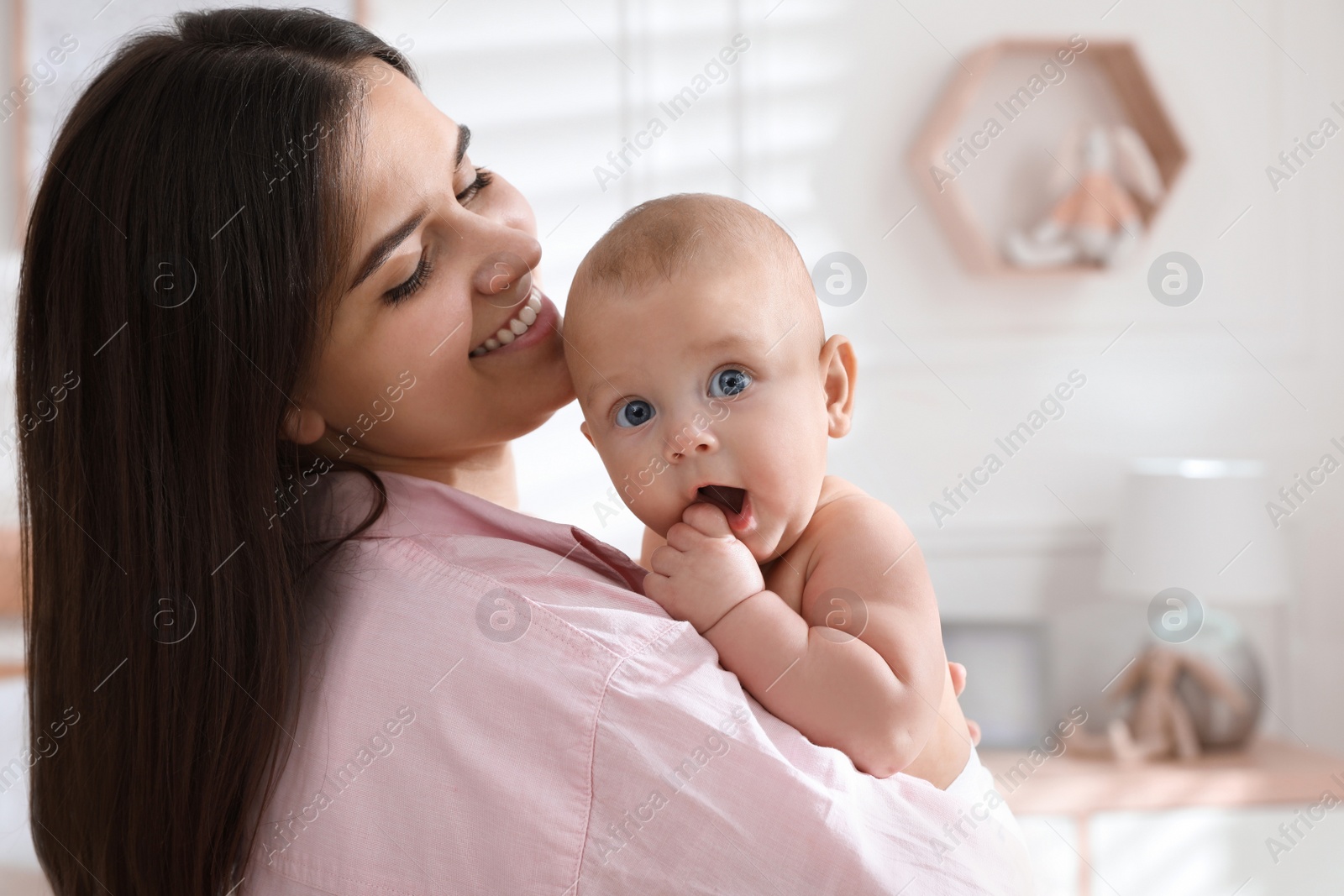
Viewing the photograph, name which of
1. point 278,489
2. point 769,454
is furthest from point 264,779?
point 769,454

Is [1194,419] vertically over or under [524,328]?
under

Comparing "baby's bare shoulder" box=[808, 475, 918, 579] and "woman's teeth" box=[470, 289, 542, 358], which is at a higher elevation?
"woman's teeth" box=[470, 289, 542, 358]

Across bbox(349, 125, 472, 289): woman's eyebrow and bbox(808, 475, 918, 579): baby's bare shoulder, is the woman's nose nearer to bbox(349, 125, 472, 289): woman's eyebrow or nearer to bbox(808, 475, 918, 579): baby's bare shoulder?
bbox(349, 125, 472, 289): woman's eyebrow

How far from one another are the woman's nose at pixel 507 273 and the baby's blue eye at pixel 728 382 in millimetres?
212

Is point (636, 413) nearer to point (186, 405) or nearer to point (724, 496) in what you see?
point (724, 496)

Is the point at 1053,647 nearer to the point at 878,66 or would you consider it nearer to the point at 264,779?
the point at 878,66

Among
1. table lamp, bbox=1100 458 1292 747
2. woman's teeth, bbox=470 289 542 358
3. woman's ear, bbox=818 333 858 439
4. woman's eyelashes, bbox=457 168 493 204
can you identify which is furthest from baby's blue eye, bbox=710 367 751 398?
table lamp, bbox=1100 458 1292 747

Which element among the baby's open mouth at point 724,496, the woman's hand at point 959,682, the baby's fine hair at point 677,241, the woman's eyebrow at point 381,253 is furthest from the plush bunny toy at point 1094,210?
the woman's eyebrow at point 381,253

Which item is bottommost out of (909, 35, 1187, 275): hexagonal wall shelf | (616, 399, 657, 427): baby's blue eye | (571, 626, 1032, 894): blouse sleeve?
(571, 626, 1032, 894): blouse sleeve

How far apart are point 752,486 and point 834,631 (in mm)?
137

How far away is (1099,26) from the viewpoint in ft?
10.1

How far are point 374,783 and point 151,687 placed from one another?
0.23 metres

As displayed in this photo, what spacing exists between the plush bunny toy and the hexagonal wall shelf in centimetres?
3

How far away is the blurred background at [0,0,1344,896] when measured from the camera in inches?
113
